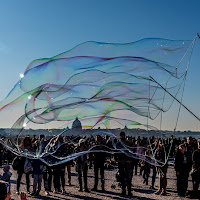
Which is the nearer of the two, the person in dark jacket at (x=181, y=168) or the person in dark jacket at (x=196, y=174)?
the person in dark jacket at (x=196, y=174)

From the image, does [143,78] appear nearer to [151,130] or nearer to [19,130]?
[151,130]

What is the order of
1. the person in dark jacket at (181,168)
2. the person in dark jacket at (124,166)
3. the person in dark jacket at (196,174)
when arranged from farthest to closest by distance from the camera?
the person in dark jacket at (181,168)
the person in dark jacket at (124,166)
the person in dark jacket at (196,174)

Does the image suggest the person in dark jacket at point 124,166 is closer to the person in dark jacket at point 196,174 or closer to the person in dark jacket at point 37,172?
Result: the person in dark jacket at point 196,174

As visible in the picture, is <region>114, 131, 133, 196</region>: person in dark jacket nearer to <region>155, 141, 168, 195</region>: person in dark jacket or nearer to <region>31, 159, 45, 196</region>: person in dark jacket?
<region>155, 141, 168, 195</region>: person in dark jacket

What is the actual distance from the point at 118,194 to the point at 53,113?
323cm

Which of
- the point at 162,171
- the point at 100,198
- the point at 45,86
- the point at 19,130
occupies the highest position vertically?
the point at 45,86

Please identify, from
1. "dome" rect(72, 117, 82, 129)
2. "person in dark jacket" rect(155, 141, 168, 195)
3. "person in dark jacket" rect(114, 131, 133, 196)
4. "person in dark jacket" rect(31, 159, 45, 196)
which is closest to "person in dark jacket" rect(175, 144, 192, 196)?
"person in dark jacket" rect(155, 141, 168, 195)

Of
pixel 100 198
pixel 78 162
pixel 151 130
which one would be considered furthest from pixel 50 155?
pixel 151 130

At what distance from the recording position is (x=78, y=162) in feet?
31.0

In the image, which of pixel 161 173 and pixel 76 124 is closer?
pixel 76 124

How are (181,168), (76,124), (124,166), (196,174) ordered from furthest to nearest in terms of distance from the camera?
(181,168), (124,166), (196,174), (76,124)

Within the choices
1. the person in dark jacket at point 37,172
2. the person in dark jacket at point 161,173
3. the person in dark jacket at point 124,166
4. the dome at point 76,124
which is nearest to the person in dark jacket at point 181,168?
the person in dark jacket at point 161,173

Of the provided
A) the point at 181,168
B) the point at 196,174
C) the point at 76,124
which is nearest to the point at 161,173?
the point at 181,168

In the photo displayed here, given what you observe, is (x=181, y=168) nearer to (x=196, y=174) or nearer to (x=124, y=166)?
(x=196, y=174)
